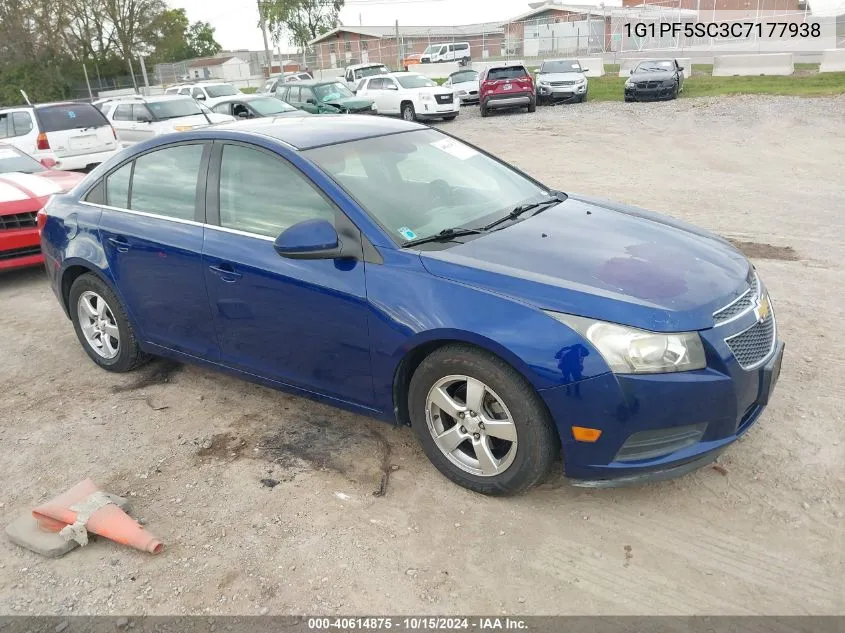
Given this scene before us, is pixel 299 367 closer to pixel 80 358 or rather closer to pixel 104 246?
pixel 104 246

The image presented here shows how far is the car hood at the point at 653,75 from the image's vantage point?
22.2 metres

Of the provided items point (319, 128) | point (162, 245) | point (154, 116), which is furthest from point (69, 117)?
point (319, 128)

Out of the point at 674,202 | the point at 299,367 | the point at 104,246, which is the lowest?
the point at 674,202

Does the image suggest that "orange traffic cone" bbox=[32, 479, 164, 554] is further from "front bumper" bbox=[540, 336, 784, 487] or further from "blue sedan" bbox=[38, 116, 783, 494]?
"front bumper" bbox=[540, 336, 784, 487]

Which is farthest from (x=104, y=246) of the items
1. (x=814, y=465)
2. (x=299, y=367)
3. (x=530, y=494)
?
(x=814, y=465)

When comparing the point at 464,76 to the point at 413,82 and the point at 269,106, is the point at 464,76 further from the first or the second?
the point at 269,106

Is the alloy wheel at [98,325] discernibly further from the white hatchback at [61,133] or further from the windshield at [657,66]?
the windshield at [657,66]

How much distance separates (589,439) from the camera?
2953 mm

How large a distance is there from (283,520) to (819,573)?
90.1 inches

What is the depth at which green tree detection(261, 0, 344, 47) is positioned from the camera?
2744 inches

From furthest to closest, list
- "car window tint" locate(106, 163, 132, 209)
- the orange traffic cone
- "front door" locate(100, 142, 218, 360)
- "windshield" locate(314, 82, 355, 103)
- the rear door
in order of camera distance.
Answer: "windshield" locate(314, 82, 355, 103) → the rear door → "car window tint" locate(106, 163, 132, 209) → "front door" locate(100, 142, 218, 360) → the orange traffic cone

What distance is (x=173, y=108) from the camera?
16453 millimetres

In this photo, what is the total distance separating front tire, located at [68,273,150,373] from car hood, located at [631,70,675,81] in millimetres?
21206

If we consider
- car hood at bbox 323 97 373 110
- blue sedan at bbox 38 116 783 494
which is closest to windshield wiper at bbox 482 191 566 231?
blue sedan at bbox 38 116 783 494
